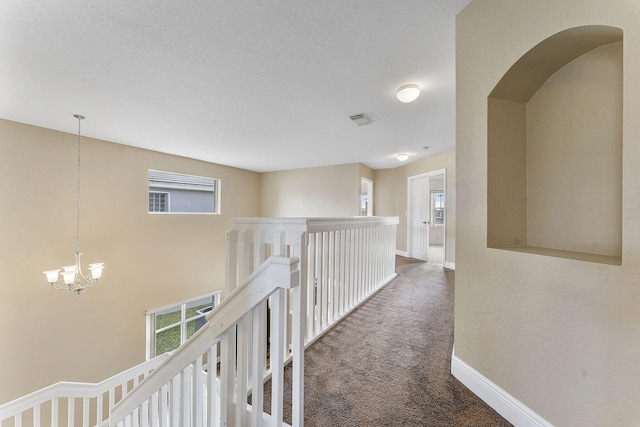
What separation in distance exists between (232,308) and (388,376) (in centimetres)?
114

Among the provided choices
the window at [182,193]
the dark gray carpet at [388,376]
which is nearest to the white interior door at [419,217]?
the dark gray carpet at [388,376]

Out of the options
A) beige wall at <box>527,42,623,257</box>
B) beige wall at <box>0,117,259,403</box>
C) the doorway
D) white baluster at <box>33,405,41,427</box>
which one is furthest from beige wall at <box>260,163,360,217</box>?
white baluster at <box>33,405,41,427</box>

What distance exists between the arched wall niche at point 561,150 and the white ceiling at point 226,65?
2.09 feet

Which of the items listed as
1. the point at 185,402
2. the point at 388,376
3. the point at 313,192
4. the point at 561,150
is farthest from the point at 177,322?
the point at 561,150

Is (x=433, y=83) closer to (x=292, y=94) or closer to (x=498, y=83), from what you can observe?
(x=498, y=83)

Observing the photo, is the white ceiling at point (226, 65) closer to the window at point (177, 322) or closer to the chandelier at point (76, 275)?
the chandelier at point (76, 275)

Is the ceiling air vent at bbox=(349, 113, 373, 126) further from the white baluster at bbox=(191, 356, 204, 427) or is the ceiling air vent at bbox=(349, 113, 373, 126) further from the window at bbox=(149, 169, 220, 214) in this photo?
the window at bbox=(149, 169, 220, 214)

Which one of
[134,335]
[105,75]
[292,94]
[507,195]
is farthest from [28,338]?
[507,195]

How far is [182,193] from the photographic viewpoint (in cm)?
539

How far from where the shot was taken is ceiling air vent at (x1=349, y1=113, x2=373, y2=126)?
2.96m

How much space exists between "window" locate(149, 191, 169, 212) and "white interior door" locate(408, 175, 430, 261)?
541 centimetres

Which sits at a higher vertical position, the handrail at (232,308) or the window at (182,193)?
the window at (182,193)

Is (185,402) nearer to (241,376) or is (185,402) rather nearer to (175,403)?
(175,403)

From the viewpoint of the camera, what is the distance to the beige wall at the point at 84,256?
9.86 feet
